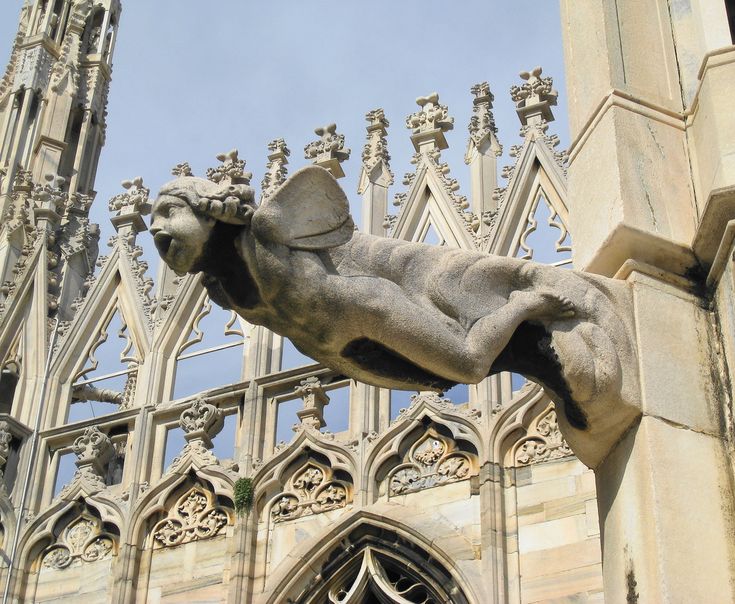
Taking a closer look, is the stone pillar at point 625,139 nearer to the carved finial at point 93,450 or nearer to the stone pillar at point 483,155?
the stone pillar at point 483,155

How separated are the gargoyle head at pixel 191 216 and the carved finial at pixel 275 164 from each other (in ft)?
29.2

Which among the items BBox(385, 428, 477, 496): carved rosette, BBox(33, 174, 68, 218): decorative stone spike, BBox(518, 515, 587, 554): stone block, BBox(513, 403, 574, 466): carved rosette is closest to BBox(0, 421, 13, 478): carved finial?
BBox(33, 174, 68, 218): decorative stone spike

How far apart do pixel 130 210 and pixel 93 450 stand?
8.69 feet

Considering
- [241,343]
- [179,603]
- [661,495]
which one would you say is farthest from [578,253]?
[241,343]

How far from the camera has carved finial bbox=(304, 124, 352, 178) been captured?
12.5 metres

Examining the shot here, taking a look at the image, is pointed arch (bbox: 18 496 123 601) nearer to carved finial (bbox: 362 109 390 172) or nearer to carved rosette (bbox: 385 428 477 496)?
carved rosette (bbox: 385 428 477 496)

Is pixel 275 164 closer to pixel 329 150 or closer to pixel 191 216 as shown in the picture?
pixel 329 150

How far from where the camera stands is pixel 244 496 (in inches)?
413

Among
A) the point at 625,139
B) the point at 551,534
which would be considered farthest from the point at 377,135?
the point at 625,139

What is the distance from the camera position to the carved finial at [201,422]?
36.0ft

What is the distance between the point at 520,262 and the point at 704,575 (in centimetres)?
92

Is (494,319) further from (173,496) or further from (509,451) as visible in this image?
(173,496)

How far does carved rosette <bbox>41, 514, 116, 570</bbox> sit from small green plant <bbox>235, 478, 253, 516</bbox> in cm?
105

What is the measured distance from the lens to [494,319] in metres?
3.78
